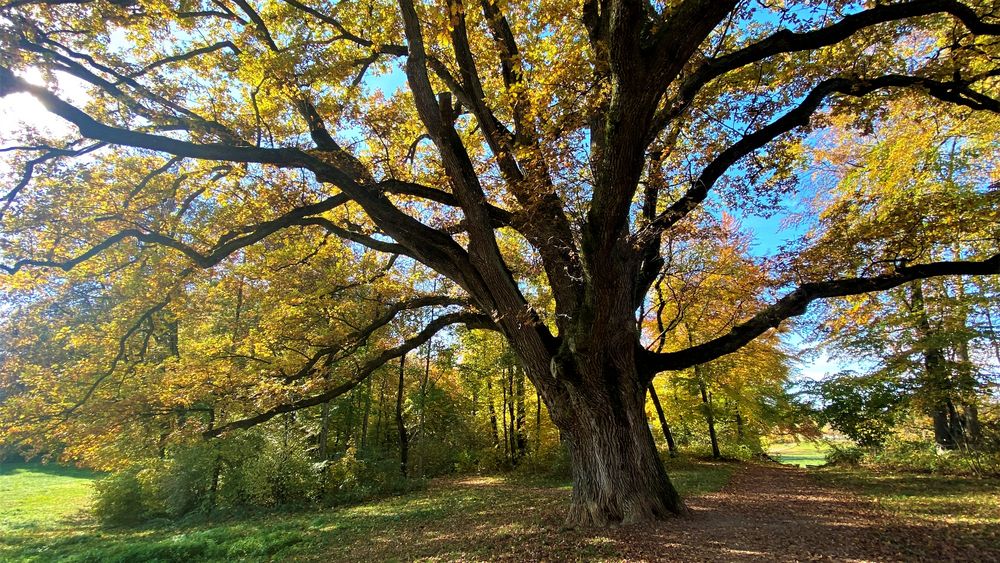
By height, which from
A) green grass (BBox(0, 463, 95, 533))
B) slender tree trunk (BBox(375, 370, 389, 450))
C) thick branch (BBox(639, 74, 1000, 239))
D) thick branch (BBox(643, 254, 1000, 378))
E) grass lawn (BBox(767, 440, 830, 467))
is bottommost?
grass lawn (BBox(767, 440, 830, 467))

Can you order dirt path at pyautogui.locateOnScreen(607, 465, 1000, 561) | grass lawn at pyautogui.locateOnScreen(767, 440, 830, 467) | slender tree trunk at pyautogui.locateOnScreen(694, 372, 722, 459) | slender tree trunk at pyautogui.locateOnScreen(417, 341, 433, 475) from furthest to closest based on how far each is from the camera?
grass lawn at pyautogui.locateOnScreen(767, 440, 830, 467) < slender tree trunk at pyautogui.locateOnScreen(417, 341, 433, 475) < slender tree trunk at pyautogui.locateOnScreen(694, 372, 722, 459) < dirt path at pyautogui.locateOnScreen(607, 465, 1000, 561)

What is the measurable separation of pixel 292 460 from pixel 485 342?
957cm

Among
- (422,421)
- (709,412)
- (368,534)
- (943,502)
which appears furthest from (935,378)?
(422,421)

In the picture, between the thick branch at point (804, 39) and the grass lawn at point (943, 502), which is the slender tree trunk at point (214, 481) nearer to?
the thick branch at point (804, 39)

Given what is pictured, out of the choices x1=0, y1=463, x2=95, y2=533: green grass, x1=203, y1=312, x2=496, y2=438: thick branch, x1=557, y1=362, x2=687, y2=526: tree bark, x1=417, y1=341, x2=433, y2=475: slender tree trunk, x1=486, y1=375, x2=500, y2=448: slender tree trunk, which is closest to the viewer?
x1=557, y1=362, x2=687, y2=526: tree bark

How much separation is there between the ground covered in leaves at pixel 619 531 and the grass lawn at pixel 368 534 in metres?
0.03

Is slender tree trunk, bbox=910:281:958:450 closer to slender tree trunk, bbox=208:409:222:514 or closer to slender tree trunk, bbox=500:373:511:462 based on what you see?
slender tree trunk, bbox=500:373:511:462

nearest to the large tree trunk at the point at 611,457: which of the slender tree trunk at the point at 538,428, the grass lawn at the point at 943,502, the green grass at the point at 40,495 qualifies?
the grass lawn at the point at 943,502

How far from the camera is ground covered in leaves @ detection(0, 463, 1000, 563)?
14.7 ft

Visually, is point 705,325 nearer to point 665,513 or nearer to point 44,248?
point 665,513

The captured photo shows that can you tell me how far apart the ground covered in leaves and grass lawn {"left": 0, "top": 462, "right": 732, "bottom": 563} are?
29 mm

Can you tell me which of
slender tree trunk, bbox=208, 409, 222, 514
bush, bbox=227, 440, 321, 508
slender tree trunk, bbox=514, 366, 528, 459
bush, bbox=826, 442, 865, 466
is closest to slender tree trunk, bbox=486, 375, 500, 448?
slender tree trunk, bbox=514, 366, 528, 459

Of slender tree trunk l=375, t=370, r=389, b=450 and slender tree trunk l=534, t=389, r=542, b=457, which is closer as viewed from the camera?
slender tree trunk l=534, t=389, r=542, b=457

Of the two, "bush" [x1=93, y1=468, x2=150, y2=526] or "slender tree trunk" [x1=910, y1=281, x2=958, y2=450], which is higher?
"slender tree trunk" [x1=910, y1=281, x2=958, y2=450]
